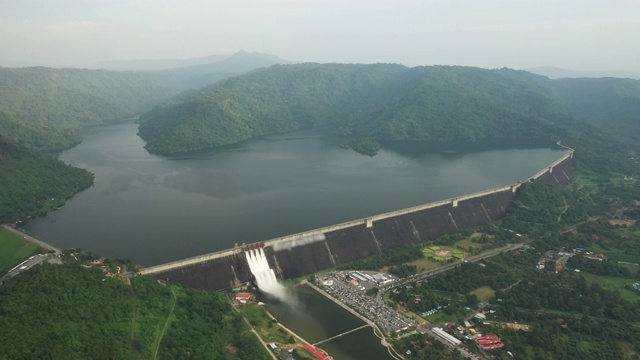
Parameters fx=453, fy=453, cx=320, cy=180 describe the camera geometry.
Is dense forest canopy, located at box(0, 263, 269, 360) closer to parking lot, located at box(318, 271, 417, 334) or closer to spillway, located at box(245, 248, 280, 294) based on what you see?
spillway, located at box(245, 248, 280, 294)

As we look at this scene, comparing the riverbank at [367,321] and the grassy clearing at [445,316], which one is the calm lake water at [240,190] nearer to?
the riverbank at [367,321]

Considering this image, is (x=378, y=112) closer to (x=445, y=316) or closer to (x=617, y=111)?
(x=617, y=111)

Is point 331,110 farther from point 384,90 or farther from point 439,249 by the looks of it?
point 439,249

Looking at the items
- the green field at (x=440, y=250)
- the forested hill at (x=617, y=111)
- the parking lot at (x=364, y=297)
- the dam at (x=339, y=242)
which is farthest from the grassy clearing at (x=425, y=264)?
the forested hill at (x=617, y=111)

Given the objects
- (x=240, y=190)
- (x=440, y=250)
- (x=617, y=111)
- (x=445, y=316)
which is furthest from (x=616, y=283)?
(x=617, y=111)

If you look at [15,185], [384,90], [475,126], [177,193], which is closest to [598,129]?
[475,126]

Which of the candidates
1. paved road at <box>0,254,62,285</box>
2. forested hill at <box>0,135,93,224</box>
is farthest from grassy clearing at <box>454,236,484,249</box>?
forested hill at <box>0,135,93,224</box>
